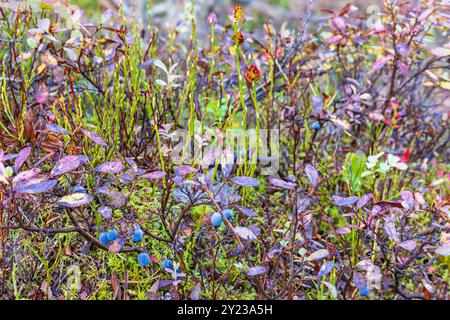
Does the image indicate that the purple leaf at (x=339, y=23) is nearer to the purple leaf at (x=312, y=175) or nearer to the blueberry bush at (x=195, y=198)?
the blueberry bush at (x=195, y=198)

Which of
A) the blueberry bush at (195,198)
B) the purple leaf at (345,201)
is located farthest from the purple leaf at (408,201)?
the purple leaf at (345,201)

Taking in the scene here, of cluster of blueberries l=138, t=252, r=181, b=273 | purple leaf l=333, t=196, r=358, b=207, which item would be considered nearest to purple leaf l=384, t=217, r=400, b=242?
purple leaf l=333, t=196, r=358, b=207

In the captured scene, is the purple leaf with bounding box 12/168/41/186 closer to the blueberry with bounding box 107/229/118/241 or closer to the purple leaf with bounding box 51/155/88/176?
the purple leaf with bounding box 51/155/88/176

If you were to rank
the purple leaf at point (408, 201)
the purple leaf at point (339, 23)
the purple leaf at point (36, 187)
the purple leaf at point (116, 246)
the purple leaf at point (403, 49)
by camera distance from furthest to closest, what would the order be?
the purple leaf at point (339, 23)
the purple leaf at point (403, 49)
the purple leaf at point (408, 201)
the purple leaf at point (116, 246)
the purple leaf at point (36, 187)

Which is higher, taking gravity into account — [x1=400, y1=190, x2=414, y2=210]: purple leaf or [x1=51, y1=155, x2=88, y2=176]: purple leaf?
[x1=51, y1=155, x2=88, y2=176]: purple leaf

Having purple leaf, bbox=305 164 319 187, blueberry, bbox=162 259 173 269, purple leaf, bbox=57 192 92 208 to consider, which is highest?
purple leaf, bbox=57 192 92 208

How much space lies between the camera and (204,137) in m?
1.29

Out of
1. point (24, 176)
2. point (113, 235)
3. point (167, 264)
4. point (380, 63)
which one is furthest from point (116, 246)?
point (380, 63)

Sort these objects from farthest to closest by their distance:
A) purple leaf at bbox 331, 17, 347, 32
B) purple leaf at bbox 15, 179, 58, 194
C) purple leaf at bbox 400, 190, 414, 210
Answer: purple leaf at bbox 331, 17, 347, 32
purple leaf at bbox 400, 190, 414, 210
purple leaf at bbox 15, 179, 58, 194

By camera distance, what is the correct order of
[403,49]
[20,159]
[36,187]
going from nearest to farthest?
[36,187] < [20,159] < [403,49]

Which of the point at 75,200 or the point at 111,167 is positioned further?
the point at 111,167

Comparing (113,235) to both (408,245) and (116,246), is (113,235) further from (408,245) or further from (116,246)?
(408,245)

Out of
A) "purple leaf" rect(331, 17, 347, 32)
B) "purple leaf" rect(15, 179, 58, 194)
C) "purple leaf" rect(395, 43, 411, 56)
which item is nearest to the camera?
"purple leaf" rect(15, 179, 58, 194)

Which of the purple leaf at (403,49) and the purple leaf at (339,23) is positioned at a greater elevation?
the purple leaf at (339,23)
